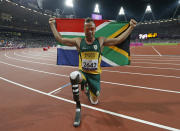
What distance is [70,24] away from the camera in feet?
10.7

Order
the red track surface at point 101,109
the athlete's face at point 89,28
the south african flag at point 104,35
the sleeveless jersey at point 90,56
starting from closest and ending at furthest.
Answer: the red track surface at point 101,109
the athlete's face at point 89,28
the sleeveless jersey at point 90,56
the south african flag at point 104,35

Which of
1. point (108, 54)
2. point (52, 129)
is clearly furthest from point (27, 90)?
point (108, 54)

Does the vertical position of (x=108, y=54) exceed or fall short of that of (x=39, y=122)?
it exceeds it

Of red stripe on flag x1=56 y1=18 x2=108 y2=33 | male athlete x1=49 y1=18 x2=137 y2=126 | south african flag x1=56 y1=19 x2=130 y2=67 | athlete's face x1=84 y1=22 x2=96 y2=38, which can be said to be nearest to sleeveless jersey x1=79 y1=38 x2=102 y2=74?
male athlete x1=49 y1=18 x2=137 y2=126

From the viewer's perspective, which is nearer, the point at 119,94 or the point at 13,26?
the point at 119,94

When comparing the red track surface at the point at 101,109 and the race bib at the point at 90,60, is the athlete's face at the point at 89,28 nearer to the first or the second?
the race bib at the point at 90,60

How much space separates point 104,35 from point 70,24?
101cm

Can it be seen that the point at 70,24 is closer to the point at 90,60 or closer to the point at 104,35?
the point at 104,35

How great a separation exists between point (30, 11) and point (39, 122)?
144 feet

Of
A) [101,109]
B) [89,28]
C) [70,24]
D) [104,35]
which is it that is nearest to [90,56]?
[89,28]

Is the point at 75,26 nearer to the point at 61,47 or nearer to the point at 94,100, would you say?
Result: the point at 61,47

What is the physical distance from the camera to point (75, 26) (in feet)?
10.9

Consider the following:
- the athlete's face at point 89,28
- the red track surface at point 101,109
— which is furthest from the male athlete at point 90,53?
the red track surface at point 101,109

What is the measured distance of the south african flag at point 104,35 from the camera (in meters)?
3.16
